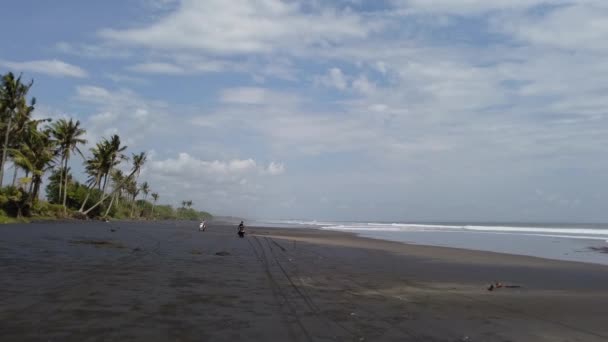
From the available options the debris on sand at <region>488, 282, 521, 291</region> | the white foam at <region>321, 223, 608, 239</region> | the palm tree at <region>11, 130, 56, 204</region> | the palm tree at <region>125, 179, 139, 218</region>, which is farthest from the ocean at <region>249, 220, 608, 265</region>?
the palm tree at <region>125, 179, 139, 218</region>

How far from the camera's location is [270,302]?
10.1m

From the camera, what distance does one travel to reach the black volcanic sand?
7551 mm

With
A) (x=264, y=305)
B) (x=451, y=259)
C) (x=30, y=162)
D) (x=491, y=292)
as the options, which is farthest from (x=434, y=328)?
(x=30, y=162)

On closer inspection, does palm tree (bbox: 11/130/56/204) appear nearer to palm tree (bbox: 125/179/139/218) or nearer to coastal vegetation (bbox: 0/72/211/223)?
coastal vegetation (bbox: 0/72/211/223)

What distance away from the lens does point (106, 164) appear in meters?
67.5

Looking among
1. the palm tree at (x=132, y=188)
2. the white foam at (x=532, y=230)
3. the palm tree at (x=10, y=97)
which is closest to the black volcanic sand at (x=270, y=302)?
the palm tree at (x=10, y=97)

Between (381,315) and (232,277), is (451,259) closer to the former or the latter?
(232,277)

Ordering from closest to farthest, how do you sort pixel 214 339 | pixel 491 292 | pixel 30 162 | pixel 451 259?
pixel 214 339 → pixel 491 292 → pixel 451 259 → pixel 30 162

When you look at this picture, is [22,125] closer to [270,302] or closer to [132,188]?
[270,302]

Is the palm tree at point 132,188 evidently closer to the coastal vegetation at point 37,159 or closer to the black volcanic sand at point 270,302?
the coastal vegetation at point 37,159

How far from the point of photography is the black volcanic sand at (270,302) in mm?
7551

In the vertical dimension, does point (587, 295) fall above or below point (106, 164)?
below

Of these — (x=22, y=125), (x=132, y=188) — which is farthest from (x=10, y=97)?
(x=132, y=188)

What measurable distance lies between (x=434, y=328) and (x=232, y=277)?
668 cm
